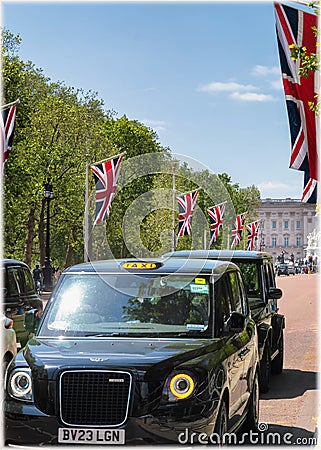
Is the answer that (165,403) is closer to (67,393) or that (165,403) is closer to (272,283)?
(67,393)

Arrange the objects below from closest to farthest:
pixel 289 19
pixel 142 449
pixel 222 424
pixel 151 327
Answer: pixel 142 449 < pixel 222 424 < pixel 151 327 < pixel 289 19

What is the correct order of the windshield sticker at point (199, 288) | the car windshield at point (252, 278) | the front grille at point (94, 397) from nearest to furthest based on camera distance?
the front grille at point (94, 397), the windshield sticker at point (199, 288), the car windshield at point (252, 278)

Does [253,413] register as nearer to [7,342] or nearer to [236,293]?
[236,293]

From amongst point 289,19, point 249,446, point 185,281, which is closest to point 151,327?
point 185,281

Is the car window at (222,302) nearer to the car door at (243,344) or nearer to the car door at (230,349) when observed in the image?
the car door at (230,349)

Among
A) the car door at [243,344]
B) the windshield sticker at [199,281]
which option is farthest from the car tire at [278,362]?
the windshield sticker at [199,281]

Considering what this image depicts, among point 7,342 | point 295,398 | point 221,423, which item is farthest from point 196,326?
point 295,398

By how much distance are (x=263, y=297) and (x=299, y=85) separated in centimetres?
394

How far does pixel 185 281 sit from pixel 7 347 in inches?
143

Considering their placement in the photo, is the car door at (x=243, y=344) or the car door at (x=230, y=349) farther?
the car door at (x=243, y=344)

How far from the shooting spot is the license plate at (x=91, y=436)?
20.2ft

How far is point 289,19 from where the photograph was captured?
1016cm

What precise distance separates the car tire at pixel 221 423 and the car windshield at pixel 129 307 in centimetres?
73

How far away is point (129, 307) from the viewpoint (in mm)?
7508
